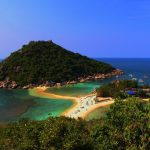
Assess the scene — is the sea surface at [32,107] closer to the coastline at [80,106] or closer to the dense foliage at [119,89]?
the coastline at [80,106]

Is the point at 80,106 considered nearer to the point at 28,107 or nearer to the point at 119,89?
the point at 28,107

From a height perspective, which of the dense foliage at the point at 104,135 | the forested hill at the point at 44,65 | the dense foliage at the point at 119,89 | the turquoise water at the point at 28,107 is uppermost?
Answer: the forested hill at the point at 44,65

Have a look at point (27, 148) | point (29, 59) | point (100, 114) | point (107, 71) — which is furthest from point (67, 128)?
point (107, 71)

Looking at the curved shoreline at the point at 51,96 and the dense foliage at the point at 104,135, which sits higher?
the dense foliage at the point at 104,135

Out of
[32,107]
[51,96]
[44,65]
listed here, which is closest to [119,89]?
[51,96]

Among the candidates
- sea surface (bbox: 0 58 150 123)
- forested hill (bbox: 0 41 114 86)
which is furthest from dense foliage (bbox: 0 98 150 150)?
forested hill (bbox: 0 41 114 86)

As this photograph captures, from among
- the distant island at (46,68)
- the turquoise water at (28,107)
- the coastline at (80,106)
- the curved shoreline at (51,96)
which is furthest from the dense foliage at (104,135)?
the distant island at (46,68)
